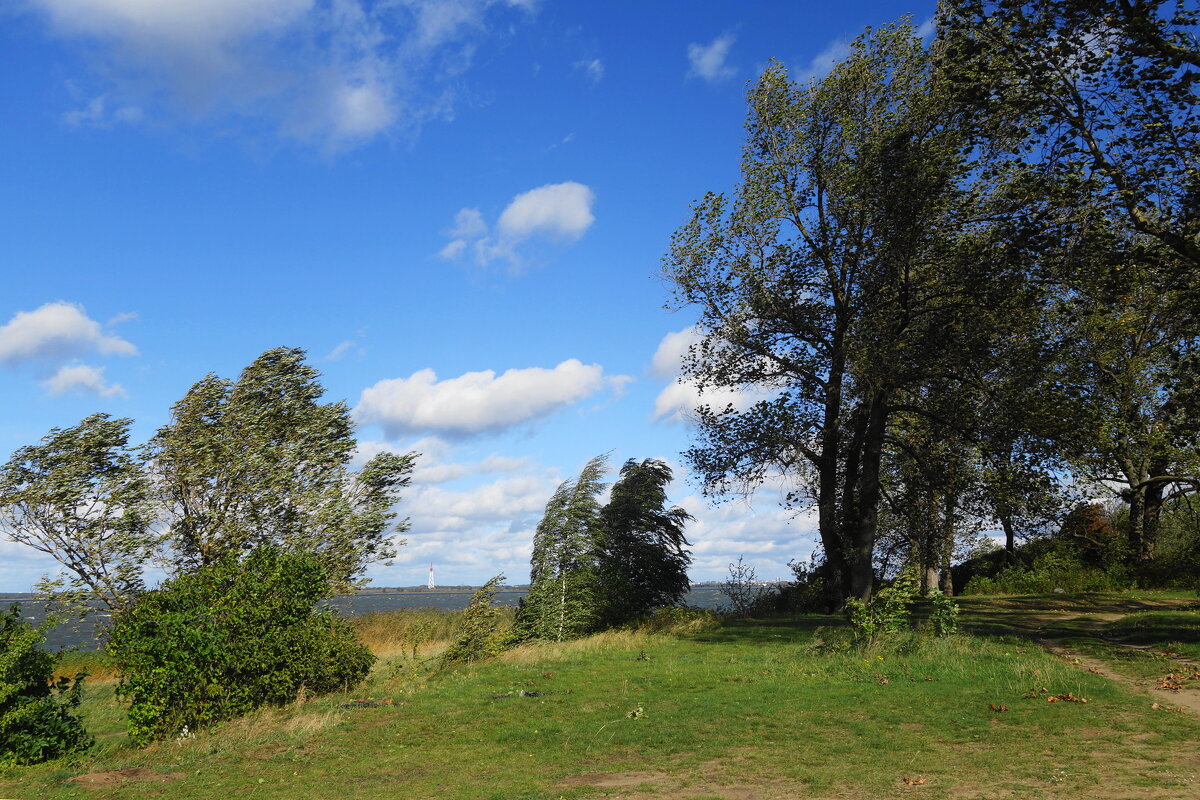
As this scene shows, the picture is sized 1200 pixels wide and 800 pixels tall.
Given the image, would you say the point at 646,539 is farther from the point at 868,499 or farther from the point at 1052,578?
the point at 1052,578

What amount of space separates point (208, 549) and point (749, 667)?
18.9 meters

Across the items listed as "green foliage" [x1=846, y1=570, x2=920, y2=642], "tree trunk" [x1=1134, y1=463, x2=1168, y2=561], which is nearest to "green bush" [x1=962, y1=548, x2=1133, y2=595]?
"tree trunk" [x1=1134, y1=463, x2=1168, y2=561]

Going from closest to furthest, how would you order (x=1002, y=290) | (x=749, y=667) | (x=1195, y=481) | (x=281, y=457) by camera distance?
1. (x=749, y=667)
2. (x=1195, y=481)
3. (x=1002, y=290)
4. (x=281, y=457)

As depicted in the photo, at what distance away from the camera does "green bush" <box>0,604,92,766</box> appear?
44.9 feet

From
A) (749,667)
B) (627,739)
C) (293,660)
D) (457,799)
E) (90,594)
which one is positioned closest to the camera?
(457,799)

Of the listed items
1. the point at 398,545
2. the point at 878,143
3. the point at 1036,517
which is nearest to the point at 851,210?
the point at 878,143

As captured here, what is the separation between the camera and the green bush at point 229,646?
14250 mm

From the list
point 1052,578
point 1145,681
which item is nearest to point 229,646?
point 1145,681

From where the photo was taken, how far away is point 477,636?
21.8 metres

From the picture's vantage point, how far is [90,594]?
26.0 metres

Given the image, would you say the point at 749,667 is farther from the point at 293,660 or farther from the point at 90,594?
the point at 90,594

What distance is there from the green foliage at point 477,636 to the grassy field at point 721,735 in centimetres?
208

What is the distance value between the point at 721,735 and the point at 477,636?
11365 mm

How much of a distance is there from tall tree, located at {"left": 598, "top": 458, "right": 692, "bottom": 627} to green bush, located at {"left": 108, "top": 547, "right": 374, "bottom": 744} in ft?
53.4
